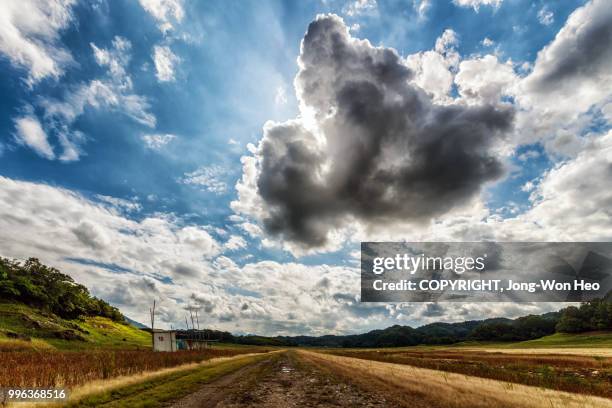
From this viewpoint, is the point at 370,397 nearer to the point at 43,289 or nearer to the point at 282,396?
the point at 282,396

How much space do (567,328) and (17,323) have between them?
18319 centimetres

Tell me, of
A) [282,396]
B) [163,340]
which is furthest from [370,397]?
[163,340]

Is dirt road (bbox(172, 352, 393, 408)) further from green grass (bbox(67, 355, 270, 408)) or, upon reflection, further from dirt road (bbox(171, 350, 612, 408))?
green grass (bbox(67, 355, 270, 408))

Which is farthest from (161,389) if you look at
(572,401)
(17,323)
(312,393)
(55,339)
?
(17,323)

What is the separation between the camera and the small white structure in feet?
243

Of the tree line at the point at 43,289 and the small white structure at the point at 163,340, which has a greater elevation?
the tree line at the point at 43,289

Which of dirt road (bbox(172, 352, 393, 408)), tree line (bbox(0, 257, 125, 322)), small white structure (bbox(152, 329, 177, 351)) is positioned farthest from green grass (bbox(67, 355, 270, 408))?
tree line (bbox(0, 257, 125, 322))

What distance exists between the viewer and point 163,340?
76.4m

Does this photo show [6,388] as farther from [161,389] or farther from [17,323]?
[17,323]

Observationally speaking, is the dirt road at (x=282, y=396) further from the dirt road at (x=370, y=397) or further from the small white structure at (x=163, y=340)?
the small white structure at (x=163, y=340)

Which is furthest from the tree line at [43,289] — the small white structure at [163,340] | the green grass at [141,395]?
the green grass at [141,395]

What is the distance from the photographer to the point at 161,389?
1941 cm

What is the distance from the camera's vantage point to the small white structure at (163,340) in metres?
74.1

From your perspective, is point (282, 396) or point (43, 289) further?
point (43, 289)
